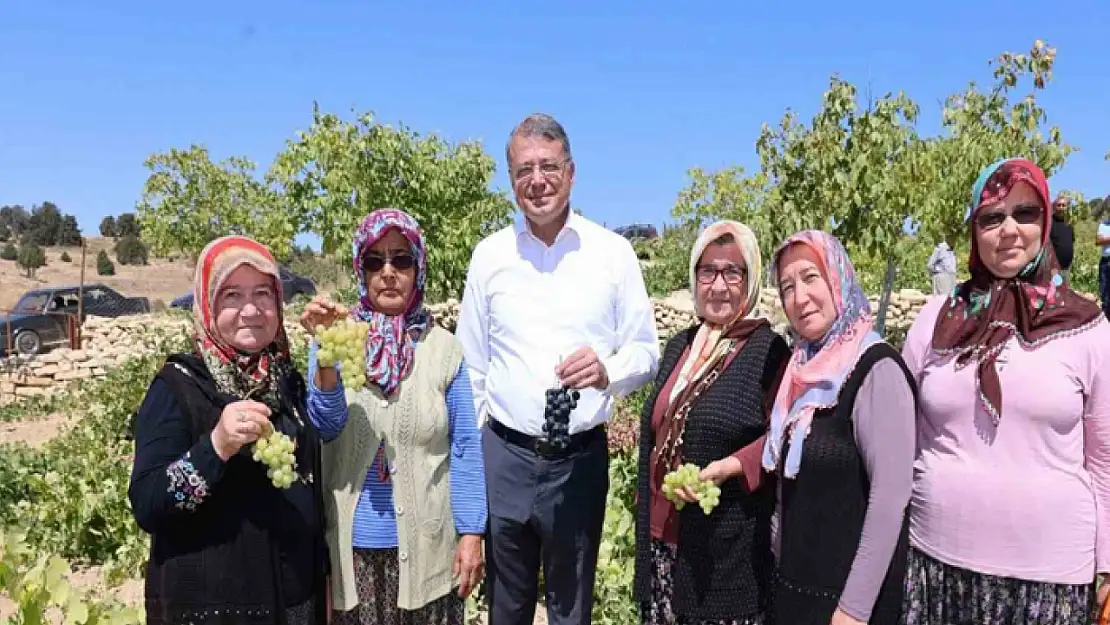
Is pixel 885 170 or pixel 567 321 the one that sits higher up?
pixel 885 170

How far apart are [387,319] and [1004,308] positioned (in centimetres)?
177

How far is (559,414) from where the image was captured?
250 centimetres

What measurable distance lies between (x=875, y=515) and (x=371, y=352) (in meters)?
1.49

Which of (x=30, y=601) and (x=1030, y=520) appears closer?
(x=30, y=601)

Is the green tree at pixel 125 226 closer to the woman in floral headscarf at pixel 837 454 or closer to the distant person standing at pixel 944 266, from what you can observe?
the distant person standing at pixel 944 266

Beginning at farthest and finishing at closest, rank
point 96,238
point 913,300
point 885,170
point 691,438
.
A: point 96,238
point 913,300
point 885,170
point 691,438

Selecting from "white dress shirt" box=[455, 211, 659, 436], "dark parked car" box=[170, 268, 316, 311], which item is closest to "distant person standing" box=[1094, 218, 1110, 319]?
"white dress shirt" box=[455, 211, 659, 436]

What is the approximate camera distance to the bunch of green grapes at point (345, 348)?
2102 millimetres

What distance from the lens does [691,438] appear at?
2439mm

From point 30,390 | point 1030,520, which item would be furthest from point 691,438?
point 30,390

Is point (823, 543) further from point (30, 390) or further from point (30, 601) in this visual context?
point (30, 390)

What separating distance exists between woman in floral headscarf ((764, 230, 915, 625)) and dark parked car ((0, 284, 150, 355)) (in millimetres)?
15961

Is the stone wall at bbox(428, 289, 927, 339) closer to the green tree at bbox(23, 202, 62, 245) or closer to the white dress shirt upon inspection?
the white dress shirt

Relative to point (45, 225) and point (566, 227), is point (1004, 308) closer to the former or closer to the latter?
point (566, 227)
